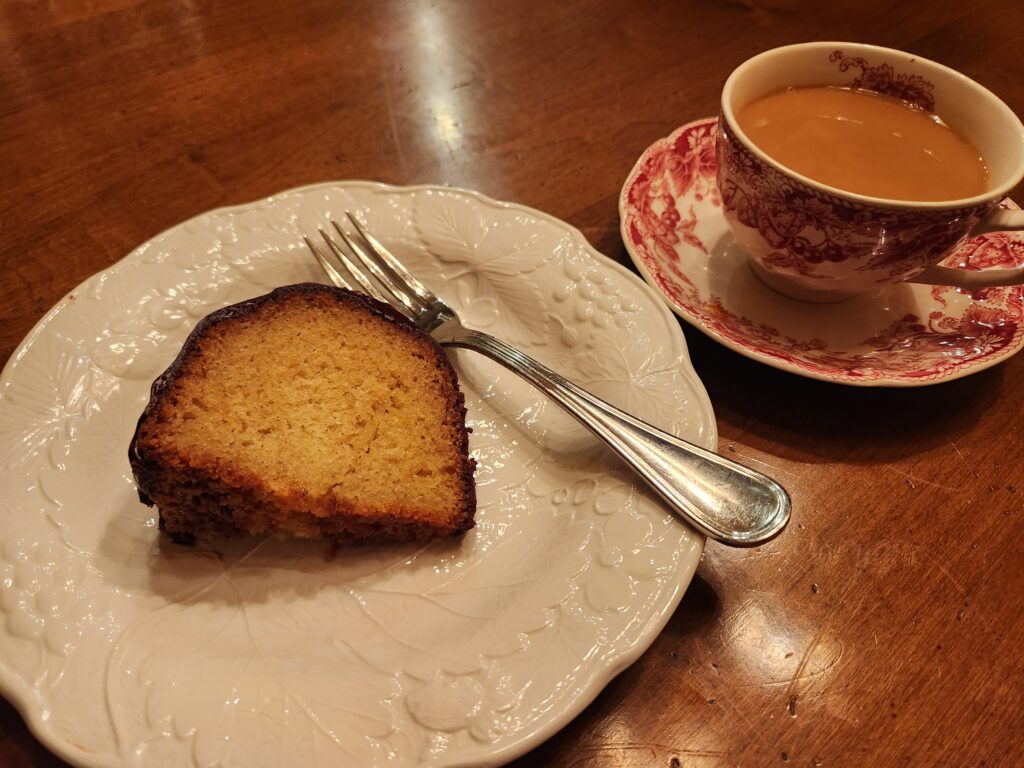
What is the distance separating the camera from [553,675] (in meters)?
0.78

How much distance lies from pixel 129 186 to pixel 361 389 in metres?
0.78

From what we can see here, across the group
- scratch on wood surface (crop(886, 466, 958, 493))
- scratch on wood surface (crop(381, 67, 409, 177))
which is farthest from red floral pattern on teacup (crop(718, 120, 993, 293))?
scratch on wood surface (crop(381, 67, 409, 177))

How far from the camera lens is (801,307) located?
1245 millimetres

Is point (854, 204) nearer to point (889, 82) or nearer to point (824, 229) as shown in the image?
point (824, 229)

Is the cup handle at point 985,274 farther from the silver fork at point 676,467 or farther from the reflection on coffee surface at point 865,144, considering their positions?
the silver fork at point 676,467

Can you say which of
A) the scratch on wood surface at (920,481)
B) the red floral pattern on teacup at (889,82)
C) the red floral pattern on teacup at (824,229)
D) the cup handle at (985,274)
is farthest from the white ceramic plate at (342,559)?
the red floral pattern on teacup at (889,82)

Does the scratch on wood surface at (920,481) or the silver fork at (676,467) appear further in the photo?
the scratch on wood surface at (920,481)

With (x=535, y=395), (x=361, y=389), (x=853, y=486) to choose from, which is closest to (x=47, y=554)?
(x=361, y=389)

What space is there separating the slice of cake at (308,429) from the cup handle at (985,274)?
2.49 feet

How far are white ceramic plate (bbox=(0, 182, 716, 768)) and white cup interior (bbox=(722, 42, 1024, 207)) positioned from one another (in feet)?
1.19

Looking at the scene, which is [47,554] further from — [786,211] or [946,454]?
[946,454]

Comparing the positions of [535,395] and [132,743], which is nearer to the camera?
[132,743]

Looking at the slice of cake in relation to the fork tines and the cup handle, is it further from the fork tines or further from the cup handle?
the cup handle

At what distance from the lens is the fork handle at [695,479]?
0.88 m
